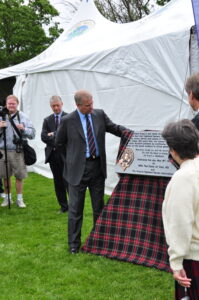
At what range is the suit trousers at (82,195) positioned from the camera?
498 centimetres

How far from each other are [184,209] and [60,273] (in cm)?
270

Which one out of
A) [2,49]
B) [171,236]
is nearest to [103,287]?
[171,236]

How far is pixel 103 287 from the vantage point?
4.12 m

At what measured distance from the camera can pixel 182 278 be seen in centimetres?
228

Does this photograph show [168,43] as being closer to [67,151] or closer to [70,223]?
[67,151]

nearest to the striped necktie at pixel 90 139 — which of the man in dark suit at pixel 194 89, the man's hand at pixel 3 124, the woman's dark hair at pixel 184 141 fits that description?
the man in dark suit at pixel 194 89

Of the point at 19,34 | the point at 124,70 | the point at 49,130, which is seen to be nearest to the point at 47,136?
the point at 49,130

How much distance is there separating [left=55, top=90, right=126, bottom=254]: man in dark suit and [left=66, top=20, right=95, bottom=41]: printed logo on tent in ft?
19.8

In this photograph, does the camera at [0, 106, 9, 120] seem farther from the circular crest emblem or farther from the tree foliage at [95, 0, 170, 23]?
the tree foliage at [95, 0, 170, 23]

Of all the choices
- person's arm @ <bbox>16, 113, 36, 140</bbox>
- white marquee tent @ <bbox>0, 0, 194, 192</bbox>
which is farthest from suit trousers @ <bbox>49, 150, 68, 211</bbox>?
white marquee tent @ <bbox>0, 0, 194, 192</bbox>

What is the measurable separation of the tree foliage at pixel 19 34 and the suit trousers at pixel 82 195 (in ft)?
85.4

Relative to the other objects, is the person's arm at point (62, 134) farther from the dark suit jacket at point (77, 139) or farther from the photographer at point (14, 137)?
the photographer at point (14, 137)

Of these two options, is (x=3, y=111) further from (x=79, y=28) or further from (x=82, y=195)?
(x=79, y=28)

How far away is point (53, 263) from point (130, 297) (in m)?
1.24
